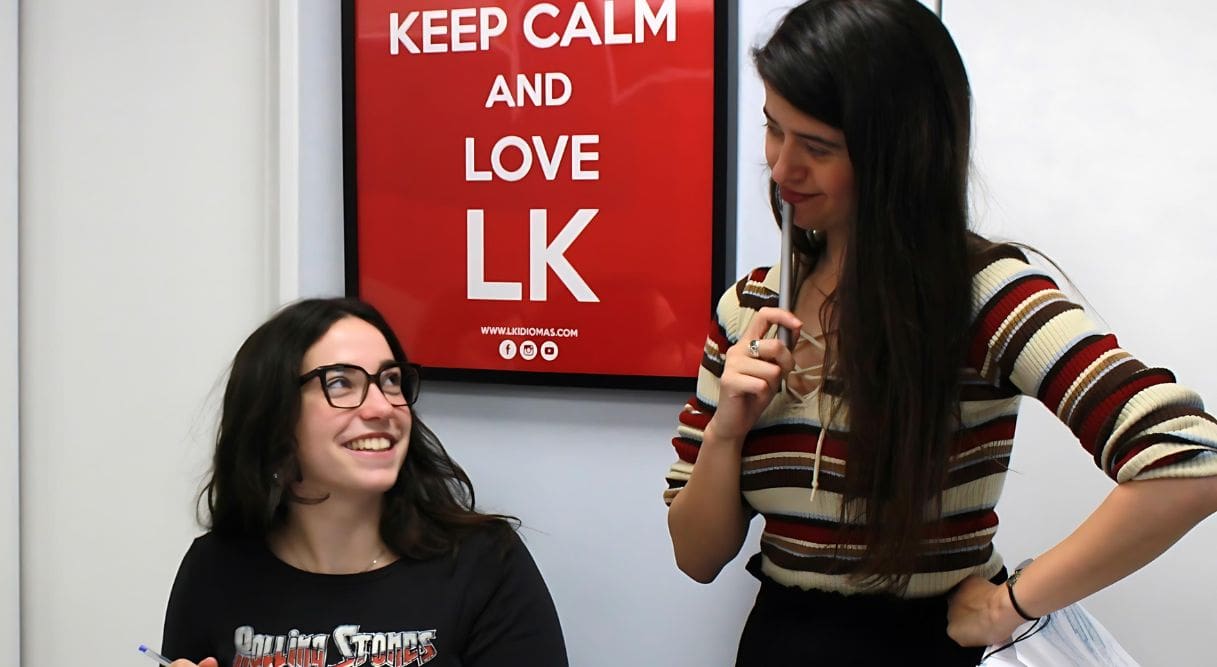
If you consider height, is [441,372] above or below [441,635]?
above

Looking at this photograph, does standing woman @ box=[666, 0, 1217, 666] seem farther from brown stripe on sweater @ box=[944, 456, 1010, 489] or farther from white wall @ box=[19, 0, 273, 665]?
white wall @ box=[19, 0, 273, 665]

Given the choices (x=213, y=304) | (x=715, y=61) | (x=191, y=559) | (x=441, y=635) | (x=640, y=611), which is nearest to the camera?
(x=441, y=635)

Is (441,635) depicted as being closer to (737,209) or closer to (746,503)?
(746,503)

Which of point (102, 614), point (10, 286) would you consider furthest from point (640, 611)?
point (10, 286)

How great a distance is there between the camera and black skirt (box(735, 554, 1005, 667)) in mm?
1098

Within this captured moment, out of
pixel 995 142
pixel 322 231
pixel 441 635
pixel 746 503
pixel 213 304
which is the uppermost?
pixel 995 142

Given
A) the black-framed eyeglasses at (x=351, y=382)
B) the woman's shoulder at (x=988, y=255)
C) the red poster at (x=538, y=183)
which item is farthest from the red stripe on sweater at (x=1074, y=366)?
the black-framed eyeglasses at (x=351, y=382)

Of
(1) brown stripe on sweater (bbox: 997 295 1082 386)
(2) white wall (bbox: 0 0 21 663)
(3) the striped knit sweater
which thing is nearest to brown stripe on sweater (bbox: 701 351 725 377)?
(3) the striped knit sweater

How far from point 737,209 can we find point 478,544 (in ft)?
2.07

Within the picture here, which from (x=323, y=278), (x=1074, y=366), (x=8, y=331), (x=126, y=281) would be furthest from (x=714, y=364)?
(x=8, y=331)

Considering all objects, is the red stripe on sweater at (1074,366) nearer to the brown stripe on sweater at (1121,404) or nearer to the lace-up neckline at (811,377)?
the brown stripe on sweater at (1121,404)

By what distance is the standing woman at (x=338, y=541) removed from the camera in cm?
141

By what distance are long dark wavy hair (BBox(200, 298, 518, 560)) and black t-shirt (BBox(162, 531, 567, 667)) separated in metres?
0.04

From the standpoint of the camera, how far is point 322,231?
1874 mm
